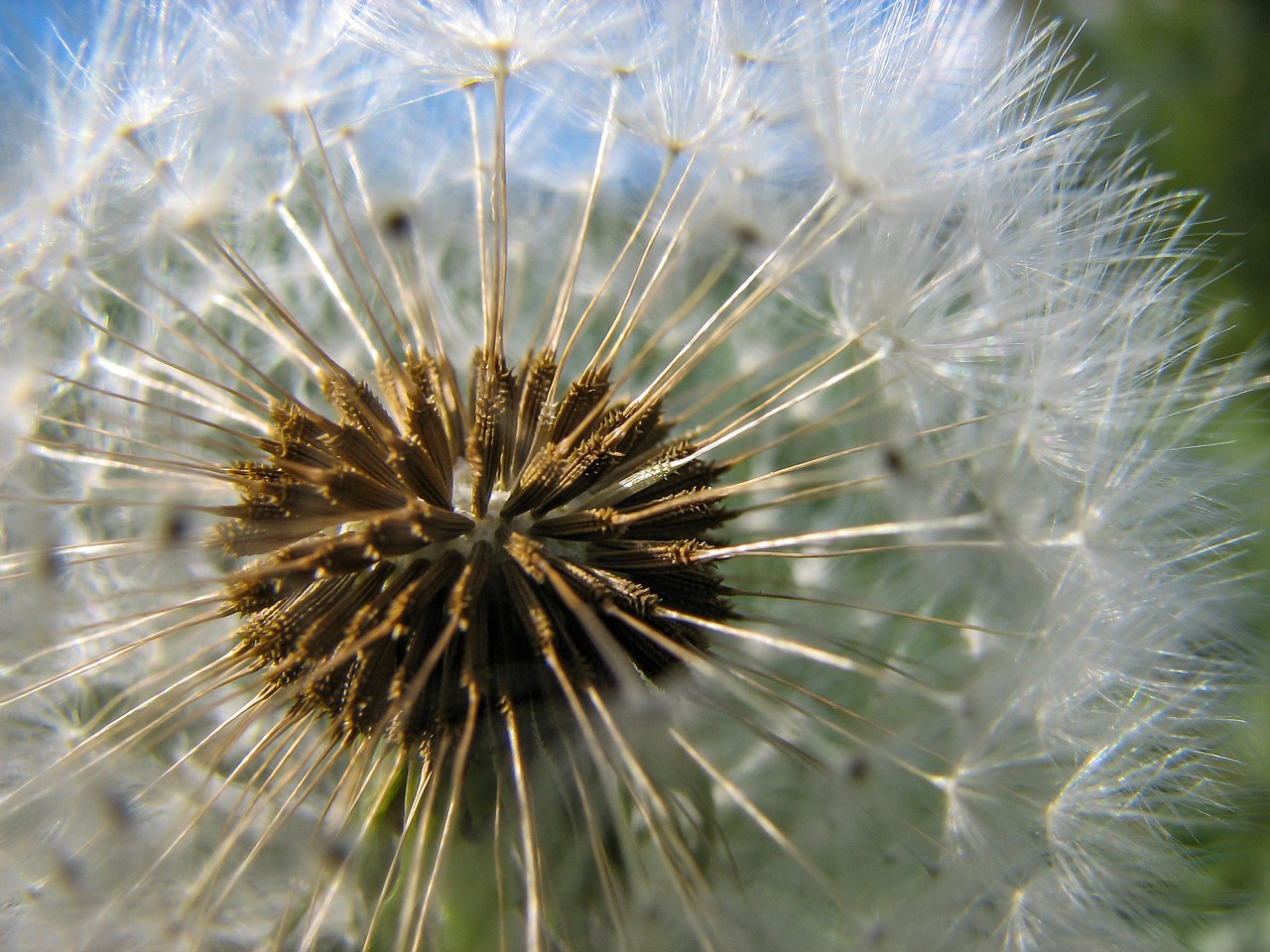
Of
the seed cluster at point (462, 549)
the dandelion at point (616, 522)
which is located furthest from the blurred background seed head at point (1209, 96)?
the seed cluster at point (462, 549)

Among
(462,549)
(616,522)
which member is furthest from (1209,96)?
(462,549)

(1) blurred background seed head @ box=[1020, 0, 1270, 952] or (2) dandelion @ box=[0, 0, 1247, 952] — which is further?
(1) blurred background seed head @ box=[1020, 0, 1270, 952]

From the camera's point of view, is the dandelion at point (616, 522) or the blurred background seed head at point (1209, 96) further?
the blurred background seed head at point (1209, 96)

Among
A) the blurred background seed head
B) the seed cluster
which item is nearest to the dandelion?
the seed cluster

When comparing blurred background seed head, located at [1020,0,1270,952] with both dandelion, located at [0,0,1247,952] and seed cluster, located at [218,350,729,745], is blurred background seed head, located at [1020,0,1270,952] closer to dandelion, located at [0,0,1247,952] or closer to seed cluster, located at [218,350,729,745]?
dandelion, located at [0,0,1247,952]

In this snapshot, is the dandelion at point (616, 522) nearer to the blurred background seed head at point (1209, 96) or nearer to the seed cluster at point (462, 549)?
the seed cluster at point (462, 549)

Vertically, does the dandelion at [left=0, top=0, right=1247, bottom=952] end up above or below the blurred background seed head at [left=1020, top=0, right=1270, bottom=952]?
below

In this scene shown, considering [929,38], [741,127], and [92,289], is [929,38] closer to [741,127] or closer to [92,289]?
[741,127]
